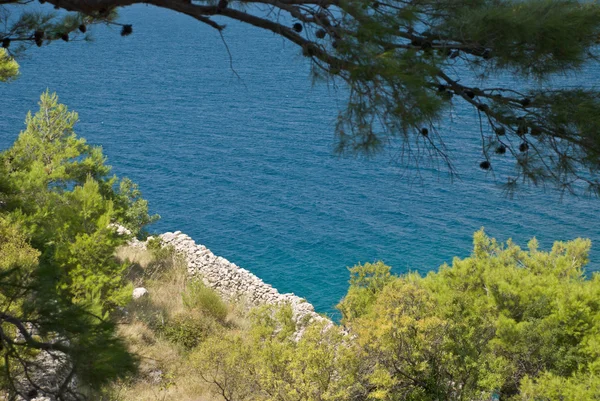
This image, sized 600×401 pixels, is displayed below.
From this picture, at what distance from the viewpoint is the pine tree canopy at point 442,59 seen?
142 inches

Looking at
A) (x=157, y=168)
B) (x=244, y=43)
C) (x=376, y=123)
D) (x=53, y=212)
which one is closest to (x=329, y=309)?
(x=53, y=212)

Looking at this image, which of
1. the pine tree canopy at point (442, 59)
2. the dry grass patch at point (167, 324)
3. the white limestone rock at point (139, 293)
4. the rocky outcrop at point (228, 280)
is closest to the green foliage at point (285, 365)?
the dry grass patch at point (167, 324)

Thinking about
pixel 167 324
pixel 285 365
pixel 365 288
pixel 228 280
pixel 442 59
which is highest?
pixel 442 59

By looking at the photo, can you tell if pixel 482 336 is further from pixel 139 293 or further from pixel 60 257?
pixel 139 293

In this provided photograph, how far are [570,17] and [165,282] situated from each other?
11708 millimetres

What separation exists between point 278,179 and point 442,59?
75.3 feet

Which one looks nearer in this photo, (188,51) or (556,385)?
(556,385)

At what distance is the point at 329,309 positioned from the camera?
18297 mm

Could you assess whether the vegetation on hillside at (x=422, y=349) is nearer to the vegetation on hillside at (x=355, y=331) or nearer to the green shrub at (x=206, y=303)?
the vegetation on hillside at (x=355, y=331)

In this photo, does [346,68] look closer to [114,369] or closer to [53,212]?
[114,369]

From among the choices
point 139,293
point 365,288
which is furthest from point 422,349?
point 139,293

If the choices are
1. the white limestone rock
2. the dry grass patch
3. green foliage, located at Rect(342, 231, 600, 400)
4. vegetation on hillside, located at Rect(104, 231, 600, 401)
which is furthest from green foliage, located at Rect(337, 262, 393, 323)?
the white limestone rock

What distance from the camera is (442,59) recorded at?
374 cm

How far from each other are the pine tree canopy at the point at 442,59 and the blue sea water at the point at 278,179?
864 cm
